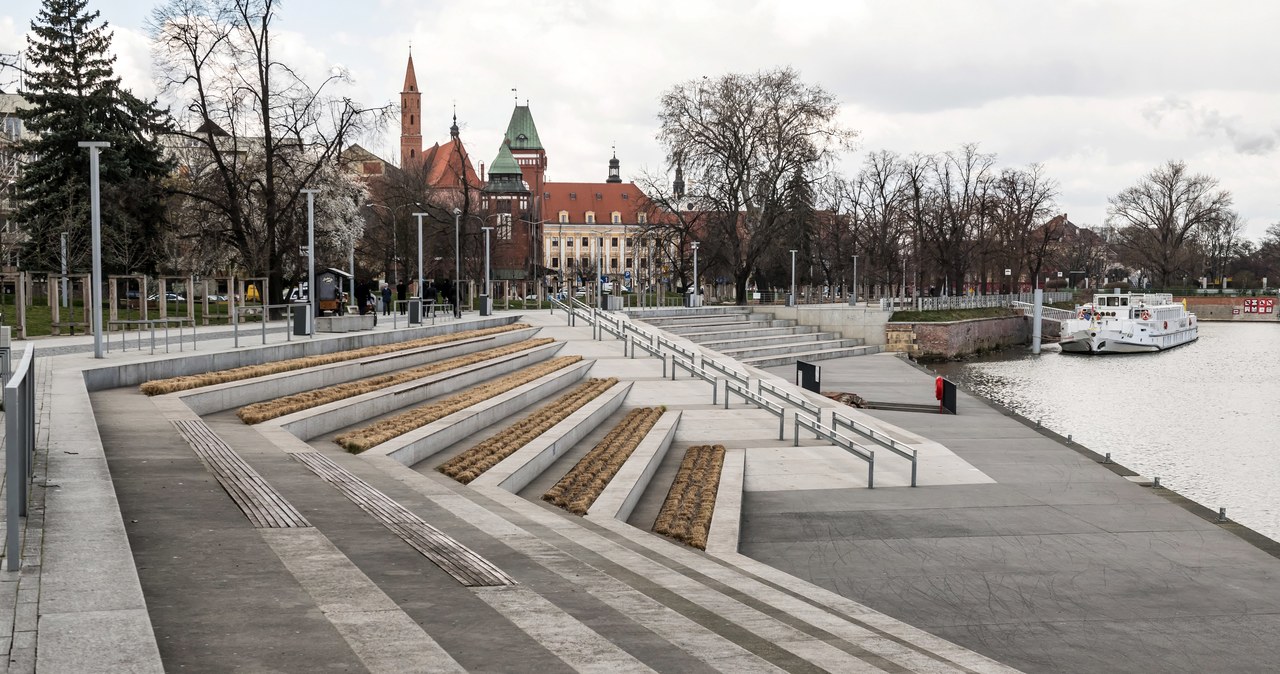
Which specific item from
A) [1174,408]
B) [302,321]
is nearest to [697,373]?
[302,321]

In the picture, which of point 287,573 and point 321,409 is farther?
point 321,409

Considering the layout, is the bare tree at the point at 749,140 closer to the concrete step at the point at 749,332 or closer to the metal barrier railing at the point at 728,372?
the concrete step at the point at 749,332

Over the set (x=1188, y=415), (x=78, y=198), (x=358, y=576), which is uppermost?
(x=78, y=198)

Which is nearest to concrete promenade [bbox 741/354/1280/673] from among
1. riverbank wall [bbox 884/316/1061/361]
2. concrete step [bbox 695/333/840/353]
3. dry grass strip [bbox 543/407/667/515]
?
dry grass strip [bbox 543/407/667/515]

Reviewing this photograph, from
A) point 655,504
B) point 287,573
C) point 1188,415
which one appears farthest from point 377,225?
point 287,573

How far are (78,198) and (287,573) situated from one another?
46.0 m

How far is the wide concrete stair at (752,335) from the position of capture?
5166 cm

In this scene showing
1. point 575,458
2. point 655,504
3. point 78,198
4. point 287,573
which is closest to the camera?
point 287,573

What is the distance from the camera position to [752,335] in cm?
5744

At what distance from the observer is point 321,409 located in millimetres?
16188

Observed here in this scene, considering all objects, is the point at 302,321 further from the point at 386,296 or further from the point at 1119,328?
the point at 1119,328

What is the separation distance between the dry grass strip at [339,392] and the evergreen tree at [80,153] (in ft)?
85.6

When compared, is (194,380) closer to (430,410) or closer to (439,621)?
(430,410)

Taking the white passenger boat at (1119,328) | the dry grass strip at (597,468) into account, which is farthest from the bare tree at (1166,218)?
the dry grass strip at (597,468)
